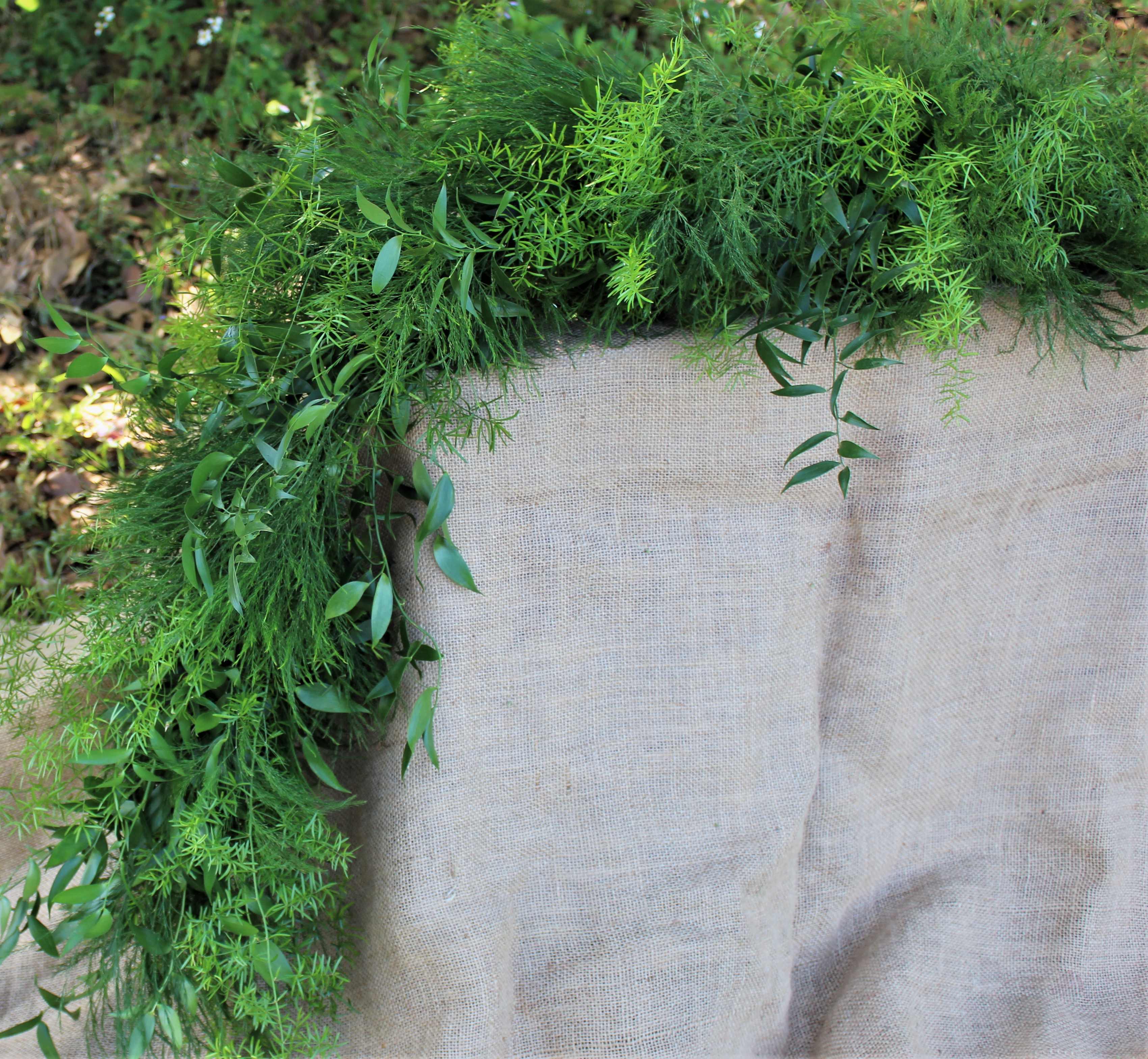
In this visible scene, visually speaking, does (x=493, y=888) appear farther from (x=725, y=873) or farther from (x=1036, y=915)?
(x=1036, y=915)

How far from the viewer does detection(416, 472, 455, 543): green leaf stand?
728mm

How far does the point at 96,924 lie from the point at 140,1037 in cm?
10

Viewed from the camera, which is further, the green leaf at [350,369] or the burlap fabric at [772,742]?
the burlap fabric at [772,742]

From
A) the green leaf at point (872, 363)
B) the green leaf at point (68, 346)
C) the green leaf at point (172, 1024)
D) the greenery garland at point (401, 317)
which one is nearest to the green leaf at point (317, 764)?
the greenery garland at point (401, 317)

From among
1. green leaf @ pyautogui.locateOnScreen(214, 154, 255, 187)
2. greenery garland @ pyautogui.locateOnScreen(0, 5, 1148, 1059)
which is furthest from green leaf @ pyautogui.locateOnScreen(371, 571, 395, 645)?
green leaf @ pyautogui.locateOnScreen(214, 154, 255, 187)

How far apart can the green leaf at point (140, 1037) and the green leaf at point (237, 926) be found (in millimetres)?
101

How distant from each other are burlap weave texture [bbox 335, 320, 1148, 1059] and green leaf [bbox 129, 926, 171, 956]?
19 centimetres

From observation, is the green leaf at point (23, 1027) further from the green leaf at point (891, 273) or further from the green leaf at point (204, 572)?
the green leaf at point (891, 273)

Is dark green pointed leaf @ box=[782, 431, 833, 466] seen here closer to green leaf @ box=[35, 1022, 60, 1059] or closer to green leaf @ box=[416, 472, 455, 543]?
green leaf @ box=[416, 472, 455, 543]

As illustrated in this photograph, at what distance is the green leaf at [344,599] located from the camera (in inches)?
27.5

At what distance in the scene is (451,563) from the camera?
0.75 metres

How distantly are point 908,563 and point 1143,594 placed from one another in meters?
0.31

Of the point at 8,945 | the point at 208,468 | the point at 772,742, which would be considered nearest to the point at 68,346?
the point at 208,468

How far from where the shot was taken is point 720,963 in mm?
904
